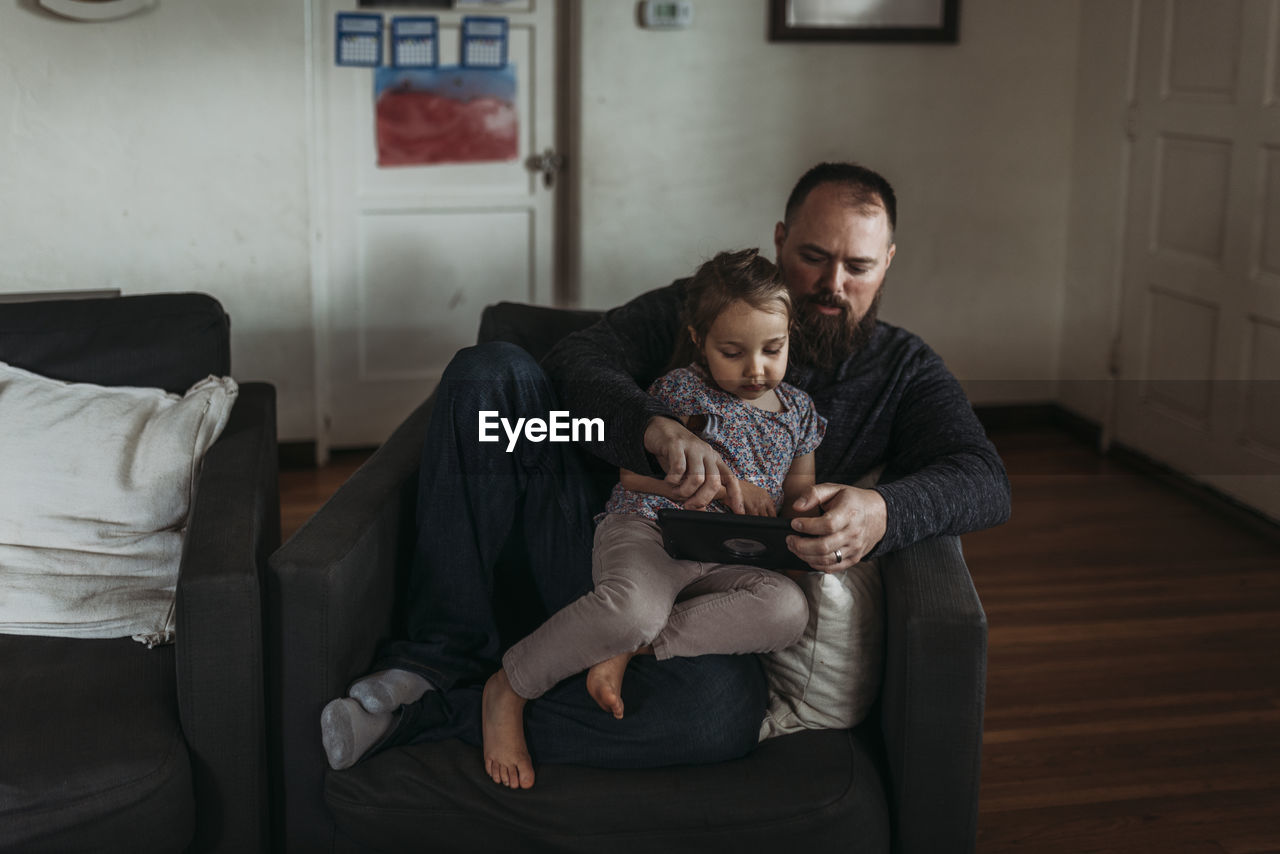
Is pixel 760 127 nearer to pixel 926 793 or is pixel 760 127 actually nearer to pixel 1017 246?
pixel 1017 246

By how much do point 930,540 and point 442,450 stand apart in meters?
0.70

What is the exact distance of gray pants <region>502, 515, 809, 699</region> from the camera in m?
1.71

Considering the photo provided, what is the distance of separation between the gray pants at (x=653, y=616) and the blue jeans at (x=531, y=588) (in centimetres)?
5

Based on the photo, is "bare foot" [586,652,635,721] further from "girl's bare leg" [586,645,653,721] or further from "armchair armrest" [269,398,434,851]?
"armchair armrest" [269,398,434,851]

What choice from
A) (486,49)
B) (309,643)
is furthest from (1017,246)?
(309,643)

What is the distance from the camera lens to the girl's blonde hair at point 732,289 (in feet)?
6.04

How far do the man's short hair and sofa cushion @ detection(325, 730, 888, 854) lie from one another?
94 centimetres

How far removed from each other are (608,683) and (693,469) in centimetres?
30

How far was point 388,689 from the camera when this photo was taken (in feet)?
5.64

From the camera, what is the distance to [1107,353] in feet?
14.3

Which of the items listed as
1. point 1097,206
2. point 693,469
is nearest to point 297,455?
Answer: point 693,469

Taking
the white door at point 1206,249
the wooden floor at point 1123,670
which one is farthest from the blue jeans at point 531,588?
the white door at point 1206,249

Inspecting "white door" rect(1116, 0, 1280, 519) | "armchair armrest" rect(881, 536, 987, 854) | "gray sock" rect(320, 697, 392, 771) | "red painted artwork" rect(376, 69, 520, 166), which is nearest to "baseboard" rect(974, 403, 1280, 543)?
"white door" rect(1116, 0, 1280, 519)
